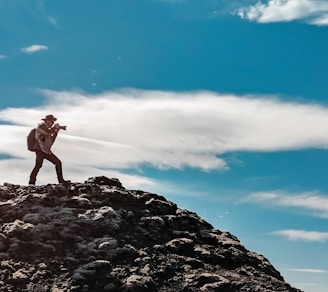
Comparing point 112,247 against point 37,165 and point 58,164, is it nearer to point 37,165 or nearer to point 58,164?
point 58,164

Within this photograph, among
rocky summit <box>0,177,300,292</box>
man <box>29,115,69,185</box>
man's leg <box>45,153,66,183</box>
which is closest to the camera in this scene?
rocky summit <box>0,177,300,292</box>

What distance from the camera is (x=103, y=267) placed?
2022cm

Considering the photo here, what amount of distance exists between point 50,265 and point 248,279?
7794 mm

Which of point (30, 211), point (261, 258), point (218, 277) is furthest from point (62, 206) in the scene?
point (261, 258)

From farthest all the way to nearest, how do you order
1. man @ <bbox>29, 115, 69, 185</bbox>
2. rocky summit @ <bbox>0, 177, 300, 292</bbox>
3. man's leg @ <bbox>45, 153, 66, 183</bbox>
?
man's leg @ <bbox>45, 153, 66, 183</bbox>, man @ <bbox>29, 115, 69, 185</bbox>, rocky summit @ <bbox>0, 177, 300, 292</bbox>

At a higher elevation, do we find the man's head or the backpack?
the man's head

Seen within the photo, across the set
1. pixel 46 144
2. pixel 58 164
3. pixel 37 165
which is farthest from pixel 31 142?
pixel 58 164

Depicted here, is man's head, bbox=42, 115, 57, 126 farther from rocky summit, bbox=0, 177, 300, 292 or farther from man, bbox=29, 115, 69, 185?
rocky summit, bbox=0, 177, 300, 292

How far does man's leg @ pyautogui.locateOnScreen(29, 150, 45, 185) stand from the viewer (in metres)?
26.9

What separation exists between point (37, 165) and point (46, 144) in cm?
123

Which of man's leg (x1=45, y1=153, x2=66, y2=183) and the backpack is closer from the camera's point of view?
the backpack

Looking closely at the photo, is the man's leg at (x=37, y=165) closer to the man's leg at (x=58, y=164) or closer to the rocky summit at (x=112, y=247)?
the man's leg at (x=58, y=164)

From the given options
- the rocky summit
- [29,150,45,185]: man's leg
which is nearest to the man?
[29,150,45,185]: man's leg

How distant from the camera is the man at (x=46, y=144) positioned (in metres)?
26.6
